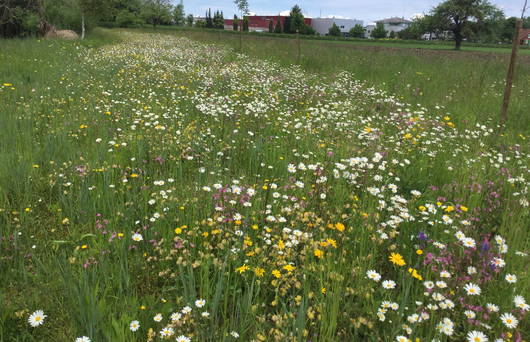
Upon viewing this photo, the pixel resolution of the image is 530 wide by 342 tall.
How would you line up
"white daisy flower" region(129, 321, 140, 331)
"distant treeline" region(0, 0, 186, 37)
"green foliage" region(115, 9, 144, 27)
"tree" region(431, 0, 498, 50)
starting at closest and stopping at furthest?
"white daisy flower" region(129, 321, 140, 331)
"distant treeline" region(0, 0, 186, 37)
"tree" region(431, 0, 498, 50)
"green foliage" region(115, 9, 144, 27)

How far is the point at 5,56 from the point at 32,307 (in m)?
12.8

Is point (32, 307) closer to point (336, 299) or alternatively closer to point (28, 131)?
point (336, 299)

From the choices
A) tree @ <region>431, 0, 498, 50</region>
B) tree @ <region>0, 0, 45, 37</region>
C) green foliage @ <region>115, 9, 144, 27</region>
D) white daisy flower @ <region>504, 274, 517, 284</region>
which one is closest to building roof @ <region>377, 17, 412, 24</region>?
tree @ <region>431, 0, 498, 50</region>

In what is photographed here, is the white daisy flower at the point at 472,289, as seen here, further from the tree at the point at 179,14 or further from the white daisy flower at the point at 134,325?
the tree at the point at 179,14

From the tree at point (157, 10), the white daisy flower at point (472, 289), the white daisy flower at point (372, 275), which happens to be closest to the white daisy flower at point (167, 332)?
the white daisy flower at point (372, 275)

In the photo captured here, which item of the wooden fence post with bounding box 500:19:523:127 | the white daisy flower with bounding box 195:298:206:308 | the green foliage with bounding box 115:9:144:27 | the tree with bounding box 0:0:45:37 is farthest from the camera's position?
the green foliage with bounding box 115:9:144:27

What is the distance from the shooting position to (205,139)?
521 centimetres

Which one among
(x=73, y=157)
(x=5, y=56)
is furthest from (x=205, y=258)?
(x=5, y=56)

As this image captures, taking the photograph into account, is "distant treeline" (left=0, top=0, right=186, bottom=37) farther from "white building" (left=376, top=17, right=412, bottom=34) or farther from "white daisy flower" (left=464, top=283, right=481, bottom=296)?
"white building" (left=376, top=17, right=412, bottom=34)

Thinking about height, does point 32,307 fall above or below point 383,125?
below

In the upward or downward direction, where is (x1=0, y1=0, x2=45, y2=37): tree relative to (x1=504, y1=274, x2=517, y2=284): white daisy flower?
upward

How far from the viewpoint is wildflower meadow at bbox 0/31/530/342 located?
207 cm

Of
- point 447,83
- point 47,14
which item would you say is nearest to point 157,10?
point 47,14

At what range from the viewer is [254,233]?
9.57 ft
